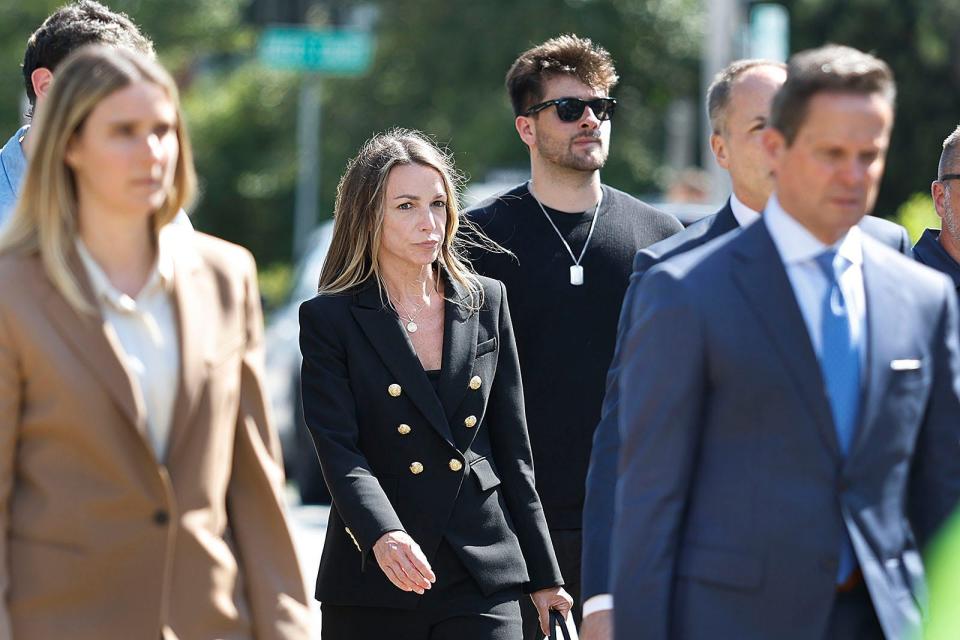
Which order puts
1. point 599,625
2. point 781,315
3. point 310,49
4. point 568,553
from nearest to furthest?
point 781,315, point 599,625, point 568,553, point 310,49

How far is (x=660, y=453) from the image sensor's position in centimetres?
391

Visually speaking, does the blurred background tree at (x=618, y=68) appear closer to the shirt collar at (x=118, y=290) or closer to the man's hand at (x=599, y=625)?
the man's hand at (x=599, y=625)

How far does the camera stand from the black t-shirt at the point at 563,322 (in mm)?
6227

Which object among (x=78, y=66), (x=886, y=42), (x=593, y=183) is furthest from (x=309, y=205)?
(x=78, y=66)

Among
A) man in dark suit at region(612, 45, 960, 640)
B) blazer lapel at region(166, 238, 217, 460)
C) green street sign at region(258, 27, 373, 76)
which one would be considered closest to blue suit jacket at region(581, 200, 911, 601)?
man in dark suit at region(612, 45, 960, 640)

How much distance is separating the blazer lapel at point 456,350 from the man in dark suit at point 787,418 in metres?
1.55

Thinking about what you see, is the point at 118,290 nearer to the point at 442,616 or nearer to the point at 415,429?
the point at 415,429

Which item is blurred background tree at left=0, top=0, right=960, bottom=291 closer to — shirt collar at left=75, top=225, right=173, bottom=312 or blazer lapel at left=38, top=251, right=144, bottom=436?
shirt collar at left=75, top=225, right=173, bottom=312

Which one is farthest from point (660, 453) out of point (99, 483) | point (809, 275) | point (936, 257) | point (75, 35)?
point (75, 35)

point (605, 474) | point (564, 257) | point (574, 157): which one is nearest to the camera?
point (605, 474)

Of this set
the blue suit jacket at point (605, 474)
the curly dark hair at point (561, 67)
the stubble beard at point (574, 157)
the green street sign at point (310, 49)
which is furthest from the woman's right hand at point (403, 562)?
the green street sign at point (310, 49)

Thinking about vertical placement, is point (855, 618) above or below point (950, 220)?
below

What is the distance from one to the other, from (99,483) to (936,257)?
3.31m

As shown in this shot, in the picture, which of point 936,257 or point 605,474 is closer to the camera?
point 605,474
